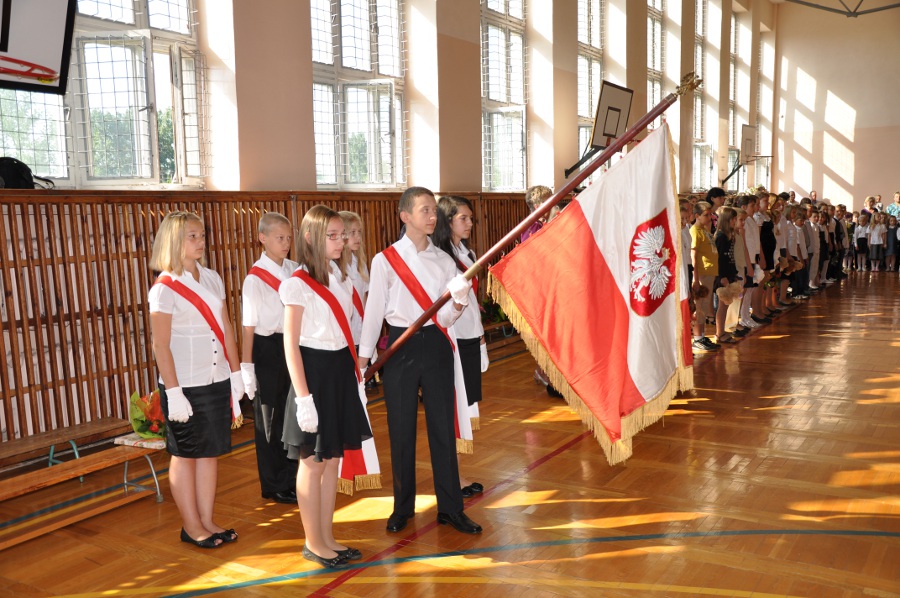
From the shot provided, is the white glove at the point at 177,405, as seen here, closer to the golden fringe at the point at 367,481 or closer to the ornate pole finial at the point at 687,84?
the golden fringe at the point at 367,481

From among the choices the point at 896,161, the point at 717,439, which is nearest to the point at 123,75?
the point at 717,439

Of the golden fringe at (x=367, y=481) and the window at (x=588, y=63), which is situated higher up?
the window at (x=588, y=63)

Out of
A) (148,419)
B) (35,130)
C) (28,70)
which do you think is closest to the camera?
(148,419)

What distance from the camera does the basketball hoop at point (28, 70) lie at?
16.1 feet

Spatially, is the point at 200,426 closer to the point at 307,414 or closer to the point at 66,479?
the point at 307,414

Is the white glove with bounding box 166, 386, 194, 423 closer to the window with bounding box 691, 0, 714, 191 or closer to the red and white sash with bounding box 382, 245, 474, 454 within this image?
the red and white sash with bounding box 382, 245, 474, 454

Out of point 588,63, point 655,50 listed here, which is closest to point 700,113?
point 655,50

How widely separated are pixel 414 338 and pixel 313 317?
0.57 metres

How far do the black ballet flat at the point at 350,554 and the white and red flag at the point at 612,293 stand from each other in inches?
47.2

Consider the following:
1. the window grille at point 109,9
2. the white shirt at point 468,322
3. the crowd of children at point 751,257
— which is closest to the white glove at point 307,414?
the white shirt at point 468,322

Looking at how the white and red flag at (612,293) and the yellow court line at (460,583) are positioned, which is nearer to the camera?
the yellow court line at (460,583)

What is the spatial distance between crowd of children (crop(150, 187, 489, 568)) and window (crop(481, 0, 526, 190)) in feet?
23.1

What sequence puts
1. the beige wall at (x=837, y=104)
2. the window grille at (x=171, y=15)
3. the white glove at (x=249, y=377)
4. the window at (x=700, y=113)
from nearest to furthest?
the white glove at (x=249, y=377) < the window grille at (x=171, y=15) < the window at (x=700, y=113) < the beige wall at (x=837, y=104)

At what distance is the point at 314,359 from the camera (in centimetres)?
335
